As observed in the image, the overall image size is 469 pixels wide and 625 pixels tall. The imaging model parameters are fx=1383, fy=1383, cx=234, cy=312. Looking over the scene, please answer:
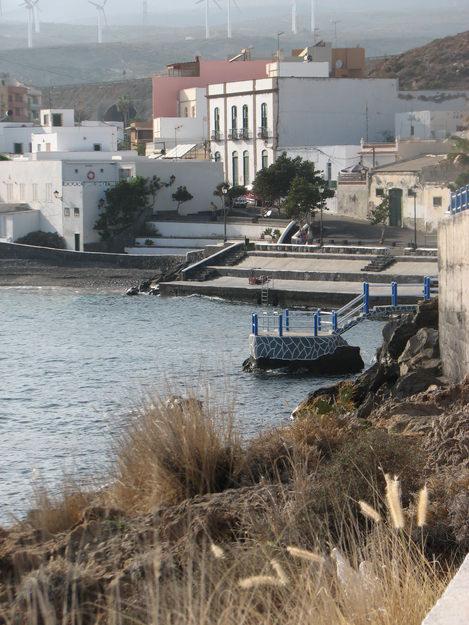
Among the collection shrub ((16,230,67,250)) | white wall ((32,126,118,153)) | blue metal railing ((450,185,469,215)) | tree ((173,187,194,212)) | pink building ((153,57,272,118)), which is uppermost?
pink building ((153,57,272,118))

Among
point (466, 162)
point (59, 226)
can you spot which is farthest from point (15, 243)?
point (466, 162)

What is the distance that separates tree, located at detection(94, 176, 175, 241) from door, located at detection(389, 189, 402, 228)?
1026 cm

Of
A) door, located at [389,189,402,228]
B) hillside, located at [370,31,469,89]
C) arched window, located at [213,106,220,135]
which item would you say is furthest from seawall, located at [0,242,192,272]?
hillside, located at [370,31,469,89]

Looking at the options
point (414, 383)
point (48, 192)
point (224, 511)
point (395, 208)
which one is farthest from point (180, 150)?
point (224, 511)

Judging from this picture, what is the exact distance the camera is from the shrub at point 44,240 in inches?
2151

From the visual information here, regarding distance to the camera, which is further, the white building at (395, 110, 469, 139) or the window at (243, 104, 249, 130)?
the window at (243, 104, 249, 130)

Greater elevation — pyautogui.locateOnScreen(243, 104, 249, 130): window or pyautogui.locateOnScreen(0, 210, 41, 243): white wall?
pyautogui.locateOnScreen(243, 104, 249, 130): window

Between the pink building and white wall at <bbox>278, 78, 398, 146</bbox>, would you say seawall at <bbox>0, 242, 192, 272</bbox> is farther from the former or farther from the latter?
the pink building

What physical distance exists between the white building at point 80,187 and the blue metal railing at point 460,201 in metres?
35.5

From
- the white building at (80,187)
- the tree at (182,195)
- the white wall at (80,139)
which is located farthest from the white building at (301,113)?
the white wall at (80,139)

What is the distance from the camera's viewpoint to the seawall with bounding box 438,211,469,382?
57.6 ft

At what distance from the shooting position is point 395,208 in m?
49.8

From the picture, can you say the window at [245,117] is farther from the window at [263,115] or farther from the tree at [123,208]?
the tree at [123,208]

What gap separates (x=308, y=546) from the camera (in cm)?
698
